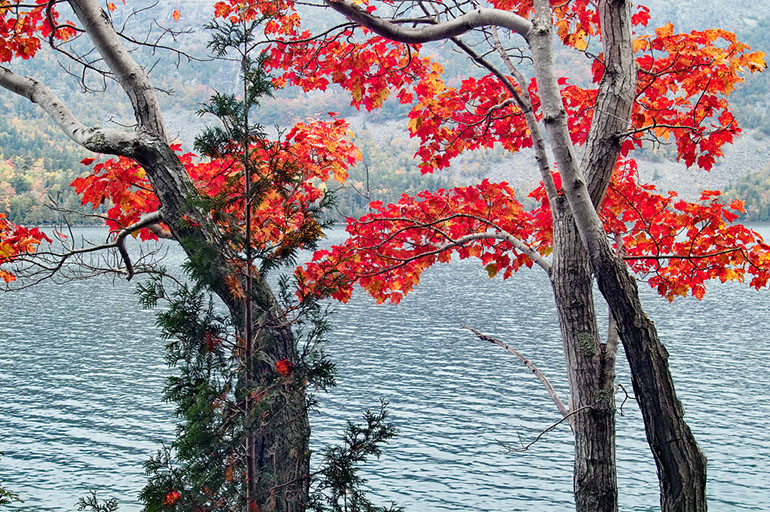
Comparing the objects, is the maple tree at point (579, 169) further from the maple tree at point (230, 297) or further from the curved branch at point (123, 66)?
→ the curved branch at point (123, 66)

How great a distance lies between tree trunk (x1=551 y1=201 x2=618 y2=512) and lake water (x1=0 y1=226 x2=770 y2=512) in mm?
12092

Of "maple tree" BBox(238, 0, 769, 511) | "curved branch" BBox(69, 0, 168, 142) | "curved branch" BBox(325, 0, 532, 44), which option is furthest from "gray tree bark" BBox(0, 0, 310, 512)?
"curved branch" BBox(325, 0, 532, 44)

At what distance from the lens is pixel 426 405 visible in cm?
2508

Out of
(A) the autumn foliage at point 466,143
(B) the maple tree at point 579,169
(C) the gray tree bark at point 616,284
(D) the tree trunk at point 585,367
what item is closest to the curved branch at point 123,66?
(A) the autumn foliage at point 466,143

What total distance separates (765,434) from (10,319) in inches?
1588

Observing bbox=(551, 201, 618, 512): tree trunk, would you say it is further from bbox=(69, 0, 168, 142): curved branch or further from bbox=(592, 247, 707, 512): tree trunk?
bbox=(69, 0, 168, 142): curved branch

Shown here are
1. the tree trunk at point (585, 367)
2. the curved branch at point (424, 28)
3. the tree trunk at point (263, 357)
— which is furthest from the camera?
the tree trunk at point (585, 367)

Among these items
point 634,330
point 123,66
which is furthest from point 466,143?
point 123,66

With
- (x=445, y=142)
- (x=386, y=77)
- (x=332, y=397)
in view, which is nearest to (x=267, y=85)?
(x=386, y=77)

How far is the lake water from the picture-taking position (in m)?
17.8

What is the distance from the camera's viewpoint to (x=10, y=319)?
41094 mm

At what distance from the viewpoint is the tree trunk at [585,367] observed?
5332 mm

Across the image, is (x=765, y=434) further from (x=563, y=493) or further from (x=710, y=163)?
(x=710, y=163)

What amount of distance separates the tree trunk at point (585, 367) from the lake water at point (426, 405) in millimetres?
12092
